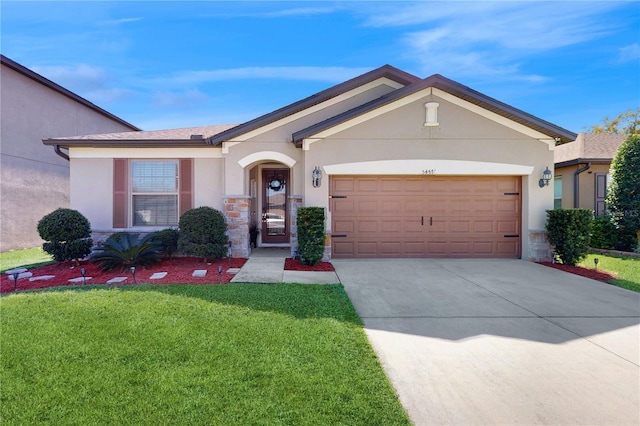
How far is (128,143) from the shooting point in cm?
929

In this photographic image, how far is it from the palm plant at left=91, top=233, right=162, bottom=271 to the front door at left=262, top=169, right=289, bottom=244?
4.30 meters

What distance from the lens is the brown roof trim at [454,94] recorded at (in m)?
8.46

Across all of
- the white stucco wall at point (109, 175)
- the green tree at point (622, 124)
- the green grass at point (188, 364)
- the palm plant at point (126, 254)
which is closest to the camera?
the green grass at point (188, 364)

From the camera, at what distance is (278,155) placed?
9.31m

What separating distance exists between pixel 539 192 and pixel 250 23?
367 inches

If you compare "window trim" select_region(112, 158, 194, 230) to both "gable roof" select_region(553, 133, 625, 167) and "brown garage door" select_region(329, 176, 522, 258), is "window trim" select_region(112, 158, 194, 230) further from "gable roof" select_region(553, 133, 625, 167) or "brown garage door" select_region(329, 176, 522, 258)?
"gable roof" select_region(553, 133, 625, 167)

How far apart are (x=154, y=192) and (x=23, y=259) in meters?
4.50

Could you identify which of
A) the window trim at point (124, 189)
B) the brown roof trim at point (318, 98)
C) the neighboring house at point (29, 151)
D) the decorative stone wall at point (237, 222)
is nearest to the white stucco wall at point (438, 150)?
the brown roof trim at point (318, 98)

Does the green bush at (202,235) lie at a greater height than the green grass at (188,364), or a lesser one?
greater

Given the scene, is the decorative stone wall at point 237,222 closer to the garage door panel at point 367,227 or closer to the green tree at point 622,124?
the garage door panel at point 367,227

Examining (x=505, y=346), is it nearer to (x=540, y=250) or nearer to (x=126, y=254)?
(x=540, y=250)

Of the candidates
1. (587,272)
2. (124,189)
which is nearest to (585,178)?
(587,272)

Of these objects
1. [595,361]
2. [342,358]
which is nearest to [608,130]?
[595,361]

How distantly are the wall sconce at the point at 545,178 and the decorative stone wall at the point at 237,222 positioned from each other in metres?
8.14
